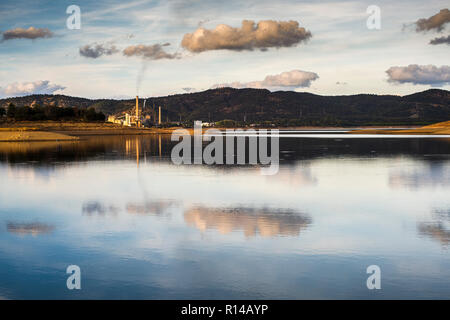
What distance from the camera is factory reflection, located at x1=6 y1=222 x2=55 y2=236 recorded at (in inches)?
527

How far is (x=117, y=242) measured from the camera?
Answer: 1209cm

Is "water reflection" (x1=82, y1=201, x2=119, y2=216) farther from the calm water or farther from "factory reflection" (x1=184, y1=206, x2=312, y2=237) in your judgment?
"factory reflection" (x1=184, y1=206, x2=312, y2=237)

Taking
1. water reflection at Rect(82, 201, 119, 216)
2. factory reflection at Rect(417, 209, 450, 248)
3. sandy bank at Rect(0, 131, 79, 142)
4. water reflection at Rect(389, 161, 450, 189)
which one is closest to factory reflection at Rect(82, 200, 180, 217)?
water reflection at Rect(82, 201, 119, 216)

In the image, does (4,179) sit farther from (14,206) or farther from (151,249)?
(151,249)

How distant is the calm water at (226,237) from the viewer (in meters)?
8.81

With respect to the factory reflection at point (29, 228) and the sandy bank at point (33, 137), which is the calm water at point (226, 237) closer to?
the factory reflection at point (29, 228)

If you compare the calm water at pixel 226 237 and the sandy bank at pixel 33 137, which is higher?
the sandy bank at pixel 33 137

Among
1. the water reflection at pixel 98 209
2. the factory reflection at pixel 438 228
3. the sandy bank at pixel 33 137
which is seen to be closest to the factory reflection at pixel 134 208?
the water reflection at pixel 98 209

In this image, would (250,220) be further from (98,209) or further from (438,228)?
(98,209)

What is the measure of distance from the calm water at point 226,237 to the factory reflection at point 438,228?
0.05 metres

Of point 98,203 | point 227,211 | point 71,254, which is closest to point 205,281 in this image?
point 71,254

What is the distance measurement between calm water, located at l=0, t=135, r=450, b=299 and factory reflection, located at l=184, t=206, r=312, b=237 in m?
0.05

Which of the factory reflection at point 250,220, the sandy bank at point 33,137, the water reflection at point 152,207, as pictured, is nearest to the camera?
the factory reflection at point 250,220
